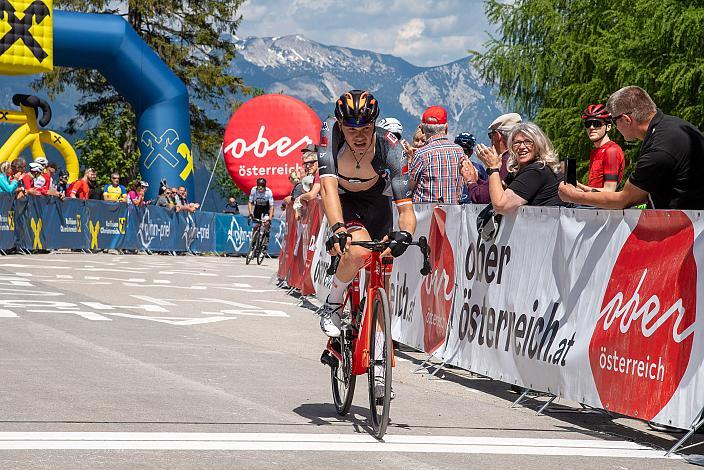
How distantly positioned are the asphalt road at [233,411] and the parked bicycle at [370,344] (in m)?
0.16

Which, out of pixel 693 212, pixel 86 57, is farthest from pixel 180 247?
pixel 693 212

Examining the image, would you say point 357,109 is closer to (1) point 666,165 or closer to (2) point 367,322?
(2) point 367,322

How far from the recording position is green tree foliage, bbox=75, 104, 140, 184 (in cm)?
5316

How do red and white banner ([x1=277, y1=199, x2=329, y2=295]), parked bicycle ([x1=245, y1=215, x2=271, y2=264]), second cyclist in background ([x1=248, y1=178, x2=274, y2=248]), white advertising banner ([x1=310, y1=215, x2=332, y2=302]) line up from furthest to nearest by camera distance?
second cyclist in background ([x1=248, y1=178, x2=274, y2=248])
parked bicycle ([x1=245, y1=215, x2=271, y2=264])
red and white banner ([x1=277, y1=199, x2=329, y2=295])
white advertising banner ([x1=310, y1=215, x2=332, y2=302])

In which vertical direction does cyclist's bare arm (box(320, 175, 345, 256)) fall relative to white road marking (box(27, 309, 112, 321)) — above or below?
above

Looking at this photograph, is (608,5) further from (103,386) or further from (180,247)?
(103,386)

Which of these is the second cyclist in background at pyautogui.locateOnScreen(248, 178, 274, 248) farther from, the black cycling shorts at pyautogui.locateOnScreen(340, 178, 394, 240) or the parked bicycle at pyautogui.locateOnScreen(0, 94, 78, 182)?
the black cycling shorts at pyautogui.locateOnScreen(340, 178, 394, 240)

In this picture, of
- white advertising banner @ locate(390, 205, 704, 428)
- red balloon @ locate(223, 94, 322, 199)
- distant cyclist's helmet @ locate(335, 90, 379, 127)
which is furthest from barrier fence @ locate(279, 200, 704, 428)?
red balloon @ locate(223, 94, 322, 199)

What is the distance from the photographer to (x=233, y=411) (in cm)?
698

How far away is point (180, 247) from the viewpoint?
102 feet

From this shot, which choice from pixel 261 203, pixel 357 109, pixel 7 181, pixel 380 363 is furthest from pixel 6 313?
pixel 261 203

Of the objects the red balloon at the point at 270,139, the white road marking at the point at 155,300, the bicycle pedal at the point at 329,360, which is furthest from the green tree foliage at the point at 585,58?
the bicycle pedal at the point at 329,360

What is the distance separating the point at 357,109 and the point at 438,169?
14.4ft

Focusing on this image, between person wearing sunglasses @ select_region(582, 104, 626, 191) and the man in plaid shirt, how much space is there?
144cm
